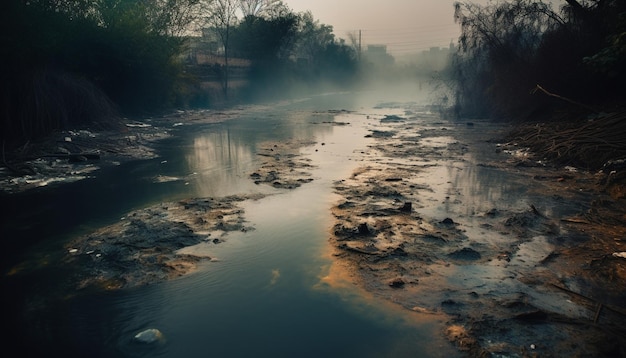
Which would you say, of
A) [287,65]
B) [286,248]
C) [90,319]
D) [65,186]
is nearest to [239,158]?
[65,186]

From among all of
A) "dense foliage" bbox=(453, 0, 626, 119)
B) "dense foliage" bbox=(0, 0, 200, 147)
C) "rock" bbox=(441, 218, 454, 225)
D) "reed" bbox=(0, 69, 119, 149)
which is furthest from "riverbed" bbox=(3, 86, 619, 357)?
"dense foliage" bbox=(453, 0, 626, 119)

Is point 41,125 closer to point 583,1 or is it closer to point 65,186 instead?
point 65,186

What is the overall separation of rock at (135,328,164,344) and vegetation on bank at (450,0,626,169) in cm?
1281

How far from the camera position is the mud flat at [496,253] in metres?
4.96

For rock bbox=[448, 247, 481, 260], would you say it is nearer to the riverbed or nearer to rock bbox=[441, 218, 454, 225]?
the riverbed

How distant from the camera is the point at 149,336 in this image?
5.06 meters

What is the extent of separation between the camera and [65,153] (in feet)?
49.2

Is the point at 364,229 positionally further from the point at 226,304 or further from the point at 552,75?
the point at 552,75

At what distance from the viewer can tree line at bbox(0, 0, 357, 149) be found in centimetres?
1535

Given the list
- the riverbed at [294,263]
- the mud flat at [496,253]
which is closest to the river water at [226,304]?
the riverbed at [294,263]

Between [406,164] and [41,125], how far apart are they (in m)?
14.1

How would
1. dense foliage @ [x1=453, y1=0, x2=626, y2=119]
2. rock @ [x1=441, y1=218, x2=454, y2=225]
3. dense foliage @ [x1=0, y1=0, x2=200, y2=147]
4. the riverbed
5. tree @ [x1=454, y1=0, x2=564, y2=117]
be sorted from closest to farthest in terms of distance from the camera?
the riverbed → rock @ [x1=441, y1=218, x2=454, y2=225] → dense foliage @ [x1=0, y1=0, x2=200, y2=147] → dense foliage @ [x1=453, y1=0, x2=626, y2=119] → tree @ [x1=454, y1=0, x2=564, y2=117]

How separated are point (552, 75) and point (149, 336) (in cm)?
2217

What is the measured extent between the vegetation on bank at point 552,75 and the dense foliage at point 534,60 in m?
0.04
